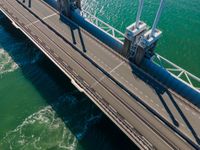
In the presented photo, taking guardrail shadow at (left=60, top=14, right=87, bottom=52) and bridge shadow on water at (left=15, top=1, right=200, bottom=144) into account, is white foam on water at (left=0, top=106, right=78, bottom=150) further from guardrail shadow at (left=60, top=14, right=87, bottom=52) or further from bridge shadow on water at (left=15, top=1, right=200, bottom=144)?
guardrail shadow at (left=60, top=14, right=87, bottom=52)

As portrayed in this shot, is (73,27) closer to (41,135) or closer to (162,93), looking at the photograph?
(41,135)

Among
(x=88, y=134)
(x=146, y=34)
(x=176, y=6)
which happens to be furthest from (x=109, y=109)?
(x=176, y=6)

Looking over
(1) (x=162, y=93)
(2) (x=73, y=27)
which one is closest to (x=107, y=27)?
(2) (x=73, y=27)

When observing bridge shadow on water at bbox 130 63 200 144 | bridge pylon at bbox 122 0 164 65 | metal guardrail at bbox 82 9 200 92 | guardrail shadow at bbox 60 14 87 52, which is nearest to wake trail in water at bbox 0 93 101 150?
bridge shadow on water at bbox 130 63 200 144

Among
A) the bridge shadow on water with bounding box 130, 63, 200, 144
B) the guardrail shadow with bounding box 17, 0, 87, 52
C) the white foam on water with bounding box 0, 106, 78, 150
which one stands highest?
the guardrail shadow with bounding box 17, 0, 87, 52

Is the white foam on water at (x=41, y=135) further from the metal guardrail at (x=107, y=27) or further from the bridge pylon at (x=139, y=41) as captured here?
the metal guardrail at (x=107, y=27)

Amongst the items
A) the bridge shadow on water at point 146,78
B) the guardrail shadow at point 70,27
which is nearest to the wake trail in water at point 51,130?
the bridge shadow on water at point 146,78
